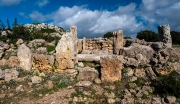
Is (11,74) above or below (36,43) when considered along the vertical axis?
below

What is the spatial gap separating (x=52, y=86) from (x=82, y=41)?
8.59 meters

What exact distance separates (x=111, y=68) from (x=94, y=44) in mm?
8200

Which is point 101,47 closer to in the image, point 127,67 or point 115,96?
point 127,67

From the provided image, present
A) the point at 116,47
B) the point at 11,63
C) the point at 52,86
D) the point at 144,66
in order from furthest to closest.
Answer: the point at 116,47 < the point at 11,63 < the point at 144,66 < the point at 52,86

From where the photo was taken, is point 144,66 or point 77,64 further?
point 77,64

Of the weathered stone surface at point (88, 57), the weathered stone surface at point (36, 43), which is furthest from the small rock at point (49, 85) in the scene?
the weathered stone surface at point (36, 43)

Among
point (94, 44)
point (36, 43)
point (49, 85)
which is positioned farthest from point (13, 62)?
point (94, 44)

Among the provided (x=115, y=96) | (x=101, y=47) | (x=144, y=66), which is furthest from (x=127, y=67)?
(x=101, y=47)

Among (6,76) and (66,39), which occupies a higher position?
(66,39)

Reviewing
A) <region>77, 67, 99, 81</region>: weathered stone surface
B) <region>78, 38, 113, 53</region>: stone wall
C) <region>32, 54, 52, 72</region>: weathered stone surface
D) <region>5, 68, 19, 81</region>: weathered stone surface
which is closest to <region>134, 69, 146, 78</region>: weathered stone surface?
<region>77, 67, 99, 81</region>: weathered stone surface

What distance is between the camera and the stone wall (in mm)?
15921

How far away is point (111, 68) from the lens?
870 cm

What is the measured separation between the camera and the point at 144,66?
29.7ft

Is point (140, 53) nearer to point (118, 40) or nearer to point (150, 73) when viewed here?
point (150, 73)
